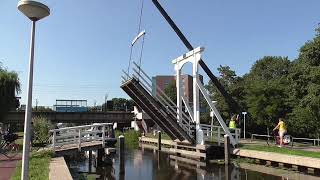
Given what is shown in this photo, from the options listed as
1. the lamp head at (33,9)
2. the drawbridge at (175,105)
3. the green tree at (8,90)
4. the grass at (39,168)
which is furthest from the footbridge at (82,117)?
the lamp head at (33,9)

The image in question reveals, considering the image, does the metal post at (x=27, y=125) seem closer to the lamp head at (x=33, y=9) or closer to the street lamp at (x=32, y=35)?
the street lamp at (x=32, y=35)

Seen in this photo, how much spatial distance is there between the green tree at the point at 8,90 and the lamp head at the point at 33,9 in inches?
1053

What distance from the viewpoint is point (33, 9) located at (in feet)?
25.9

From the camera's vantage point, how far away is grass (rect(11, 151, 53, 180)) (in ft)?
37.2

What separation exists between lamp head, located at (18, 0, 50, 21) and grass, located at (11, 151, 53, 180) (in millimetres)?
4820

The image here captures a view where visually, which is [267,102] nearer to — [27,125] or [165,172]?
A: [165,172]

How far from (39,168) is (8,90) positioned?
76.4 ft

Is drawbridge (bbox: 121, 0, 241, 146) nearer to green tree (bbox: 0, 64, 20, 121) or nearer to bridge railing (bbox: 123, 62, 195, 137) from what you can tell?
bridge railing (bbox: 123, 62, 195, 137)

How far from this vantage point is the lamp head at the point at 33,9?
780 centimetres

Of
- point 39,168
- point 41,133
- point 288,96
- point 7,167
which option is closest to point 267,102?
point 288,96

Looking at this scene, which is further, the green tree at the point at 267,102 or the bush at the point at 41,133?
the green tree at the point at 267,102

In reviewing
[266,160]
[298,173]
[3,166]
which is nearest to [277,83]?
[266,160]

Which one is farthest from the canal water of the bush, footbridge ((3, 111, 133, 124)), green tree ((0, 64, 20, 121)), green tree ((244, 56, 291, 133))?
footbridge ((3, 111, 133, 124))

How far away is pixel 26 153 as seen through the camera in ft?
26.5
